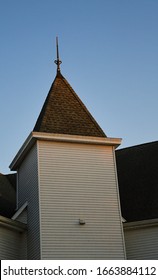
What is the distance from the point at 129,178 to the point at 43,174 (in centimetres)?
604

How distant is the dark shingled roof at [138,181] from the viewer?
22.2 meters

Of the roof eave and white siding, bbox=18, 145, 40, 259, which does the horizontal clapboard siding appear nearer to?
→ the roof eave

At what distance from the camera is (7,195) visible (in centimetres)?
2455

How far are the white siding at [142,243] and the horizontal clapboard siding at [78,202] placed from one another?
1373 mm

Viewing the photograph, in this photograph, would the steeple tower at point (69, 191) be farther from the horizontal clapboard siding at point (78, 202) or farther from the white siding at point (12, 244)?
the white siding at point (12, 244)

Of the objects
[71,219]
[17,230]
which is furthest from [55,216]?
[17,230]

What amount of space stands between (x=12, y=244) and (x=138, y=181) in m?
7.32

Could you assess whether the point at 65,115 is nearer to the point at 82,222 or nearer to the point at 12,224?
the point at 82,222

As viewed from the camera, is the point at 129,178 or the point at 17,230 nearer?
the point at 17,230

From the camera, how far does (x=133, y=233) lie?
21.7m
